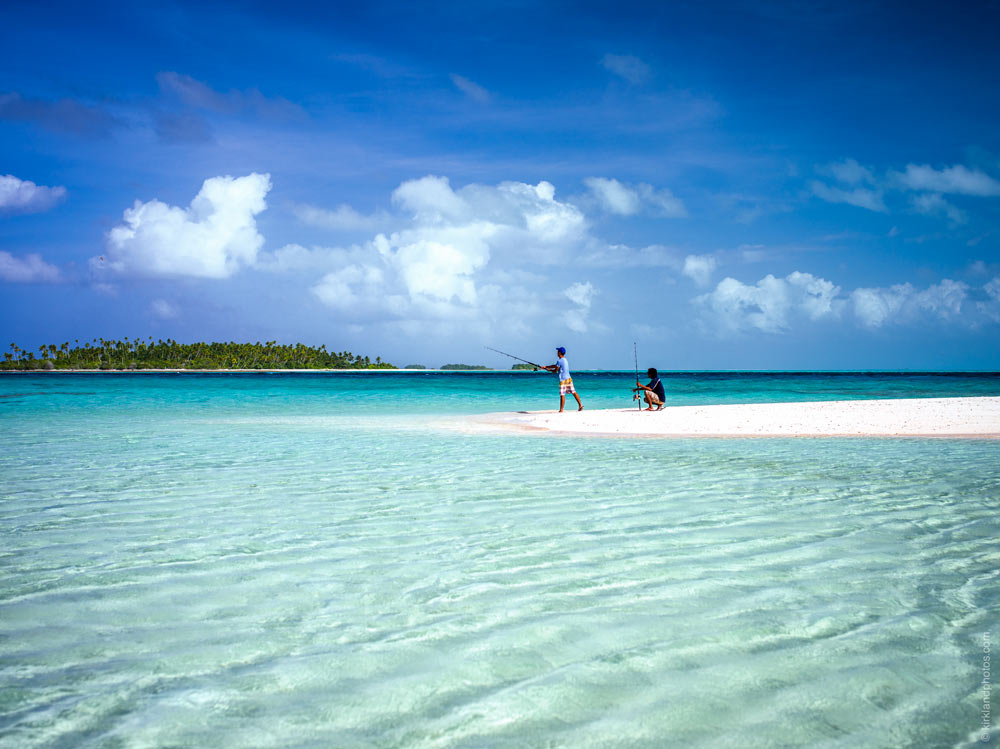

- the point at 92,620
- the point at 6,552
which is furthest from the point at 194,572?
the point at 6,552

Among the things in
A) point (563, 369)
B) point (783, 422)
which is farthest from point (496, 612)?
point (563, 369)

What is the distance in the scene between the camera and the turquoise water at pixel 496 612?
3.04 metres

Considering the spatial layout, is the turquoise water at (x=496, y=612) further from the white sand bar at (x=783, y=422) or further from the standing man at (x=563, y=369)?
the standing man at (x=563, y=369)

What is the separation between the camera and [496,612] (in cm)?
438

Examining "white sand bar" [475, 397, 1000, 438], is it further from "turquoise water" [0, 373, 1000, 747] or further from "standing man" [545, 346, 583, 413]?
"turquoise water" [0, 373, 1000, 747]

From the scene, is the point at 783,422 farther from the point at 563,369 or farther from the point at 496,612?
the point at 496,612

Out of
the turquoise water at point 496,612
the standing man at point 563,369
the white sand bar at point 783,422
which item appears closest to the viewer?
the turquoise water at point 496,612

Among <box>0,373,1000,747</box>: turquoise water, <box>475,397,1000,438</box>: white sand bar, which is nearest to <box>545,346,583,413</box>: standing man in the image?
<box>475,397,1000,438</box>: white sand bar

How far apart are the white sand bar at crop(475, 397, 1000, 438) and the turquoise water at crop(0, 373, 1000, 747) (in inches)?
354

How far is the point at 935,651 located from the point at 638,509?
4.05 m

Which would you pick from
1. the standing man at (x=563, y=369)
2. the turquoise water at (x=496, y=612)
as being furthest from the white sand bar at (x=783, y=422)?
the turquoise water at (x=496, y=612)

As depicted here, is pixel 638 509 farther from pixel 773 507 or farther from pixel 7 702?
pixel 7 702

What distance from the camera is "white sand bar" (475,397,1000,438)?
18156 millimetres

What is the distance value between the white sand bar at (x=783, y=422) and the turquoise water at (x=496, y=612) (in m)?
8.98
